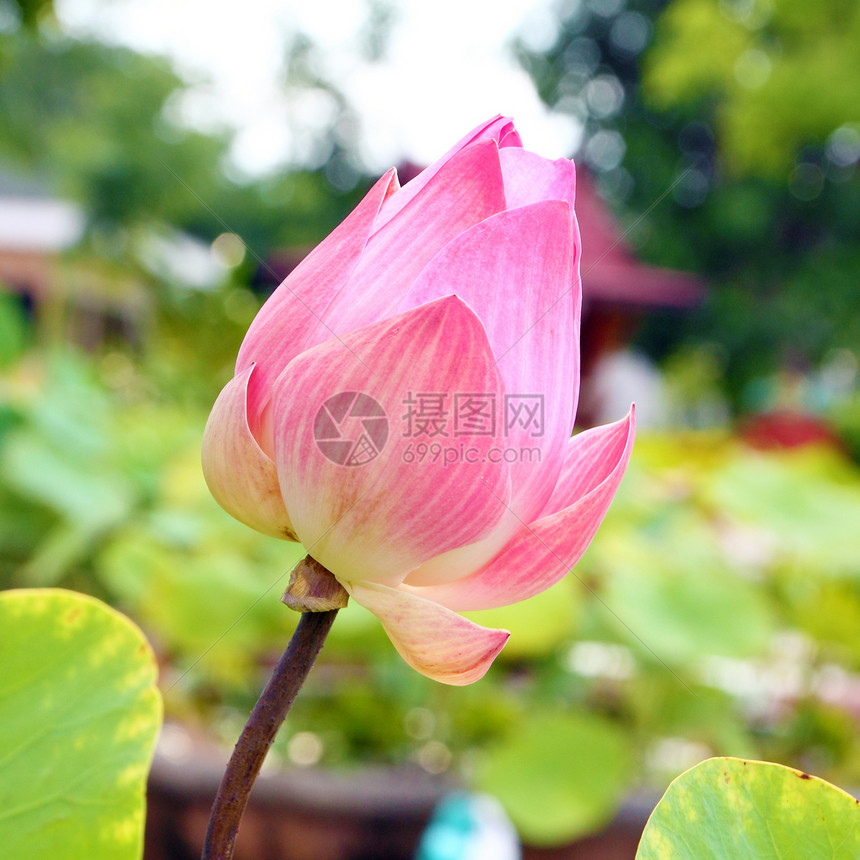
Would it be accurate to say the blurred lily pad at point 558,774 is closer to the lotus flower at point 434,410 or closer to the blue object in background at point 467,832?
the blue object in background at point 467,832

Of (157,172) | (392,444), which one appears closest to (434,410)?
(392,444)

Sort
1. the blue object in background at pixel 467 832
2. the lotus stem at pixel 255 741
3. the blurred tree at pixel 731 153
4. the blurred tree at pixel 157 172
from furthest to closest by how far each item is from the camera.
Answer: the blurred tree at pixel 157 172, the blurred tree at pixel 731 153, the blue object in background at pixel 467 832, the lotus stem at pixel 255 741

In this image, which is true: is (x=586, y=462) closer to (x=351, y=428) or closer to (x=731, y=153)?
(x=351, y=428)

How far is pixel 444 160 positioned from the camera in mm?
160

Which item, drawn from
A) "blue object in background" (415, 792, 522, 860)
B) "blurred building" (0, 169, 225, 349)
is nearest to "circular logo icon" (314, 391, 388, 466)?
"blue object in background" (415, 792, 522, 860)

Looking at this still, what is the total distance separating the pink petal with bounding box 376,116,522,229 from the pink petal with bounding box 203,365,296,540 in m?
0.04

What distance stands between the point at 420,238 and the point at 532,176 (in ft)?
0.10

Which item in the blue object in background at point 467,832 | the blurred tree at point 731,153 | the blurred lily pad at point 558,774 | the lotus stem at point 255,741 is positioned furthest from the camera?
the blurred tree at point 731,153

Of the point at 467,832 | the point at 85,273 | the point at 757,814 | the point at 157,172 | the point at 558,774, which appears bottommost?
the point at 85,273

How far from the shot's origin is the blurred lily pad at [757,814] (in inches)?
6.8

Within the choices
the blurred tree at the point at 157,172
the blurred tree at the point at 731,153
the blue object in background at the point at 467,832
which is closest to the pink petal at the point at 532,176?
the blue object in background at the point at 467,832

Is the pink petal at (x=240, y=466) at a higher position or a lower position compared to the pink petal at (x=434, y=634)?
higher

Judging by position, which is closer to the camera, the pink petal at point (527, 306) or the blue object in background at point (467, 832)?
the pink petal at point (527, 306)

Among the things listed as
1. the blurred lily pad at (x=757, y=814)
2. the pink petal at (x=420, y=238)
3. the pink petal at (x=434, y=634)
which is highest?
the pink petal at (x=420, y=238)
